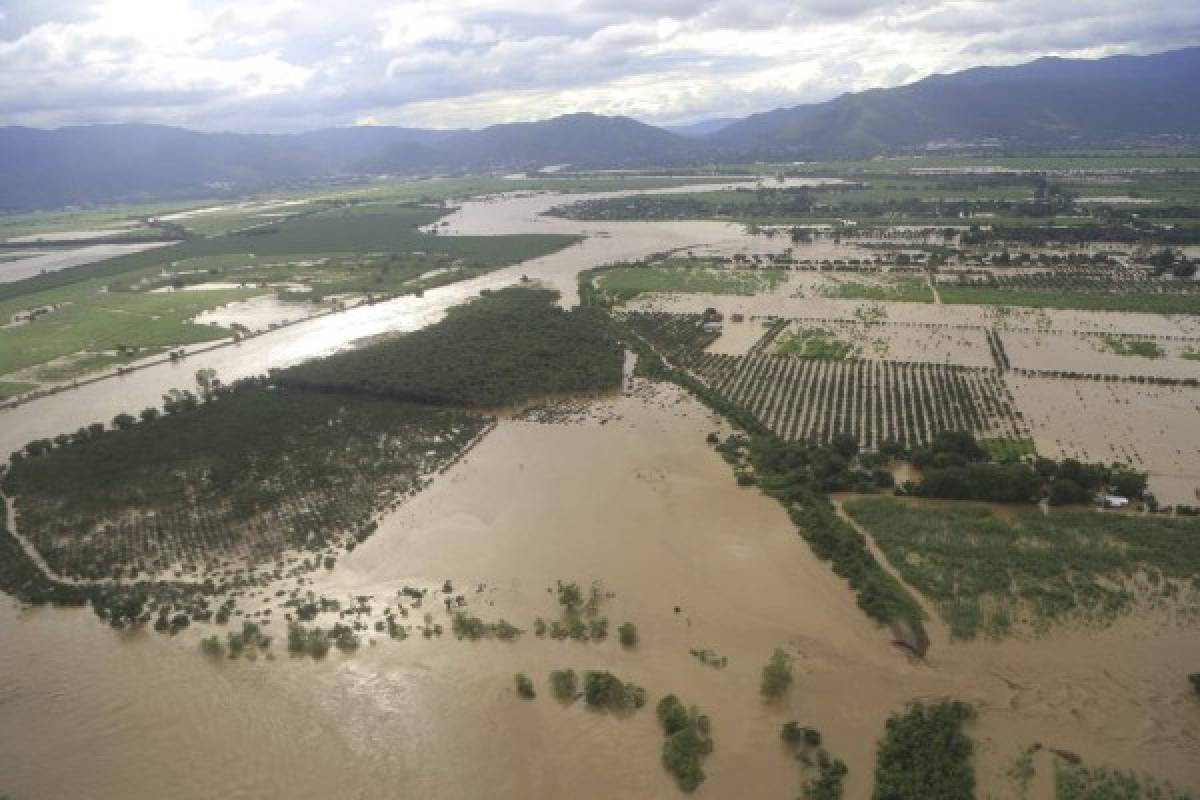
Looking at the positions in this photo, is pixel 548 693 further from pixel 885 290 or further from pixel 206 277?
pixel 206 277

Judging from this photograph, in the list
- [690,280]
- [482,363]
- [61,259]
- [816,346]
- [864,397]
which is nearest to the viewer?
[864,397]

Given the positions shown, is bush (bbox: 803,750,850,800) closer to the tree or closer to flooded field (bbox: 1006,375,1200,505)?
the tree

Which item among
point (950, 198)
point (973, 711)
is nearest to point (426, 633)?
point (973, 711)

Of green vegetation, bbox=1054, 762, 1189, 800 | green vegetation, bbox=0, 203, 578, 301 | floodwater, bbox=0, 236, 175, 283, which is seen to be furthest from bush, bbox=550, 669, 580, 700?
floodwater, bbox=0, 236, 175, 283

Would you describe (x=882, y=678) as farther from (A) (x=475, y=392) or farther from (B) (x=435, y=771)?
(A) (x=475, y=392)

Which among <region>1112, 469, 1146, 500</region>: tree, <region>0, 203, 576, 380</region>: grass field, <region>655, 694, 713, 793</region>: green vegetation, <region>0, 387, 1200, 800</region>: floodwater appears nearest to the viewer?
<region>655, 694, 713, 793</region>: green vegetation

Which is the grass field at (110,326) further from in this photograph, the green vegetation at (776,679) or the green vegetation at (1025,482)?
the green vegetation at (776,679)

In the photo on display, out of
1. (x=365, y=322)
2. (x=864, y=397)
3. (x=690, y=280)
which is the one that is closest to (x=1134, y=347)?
(x=864, y=397)
